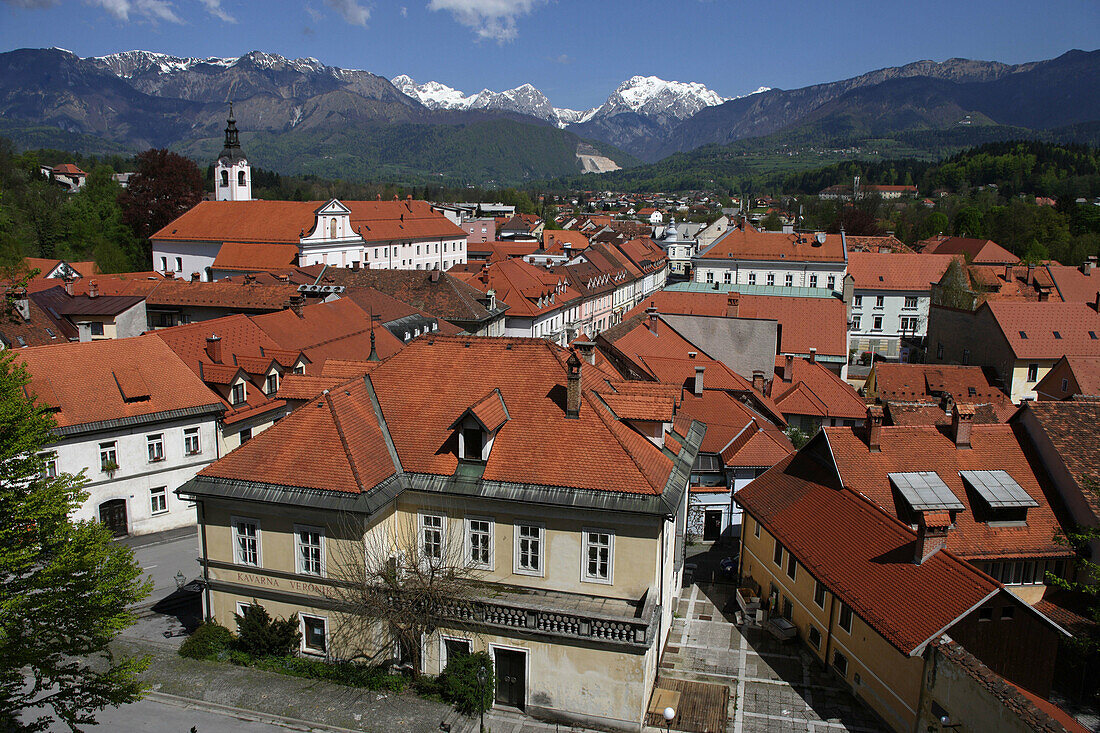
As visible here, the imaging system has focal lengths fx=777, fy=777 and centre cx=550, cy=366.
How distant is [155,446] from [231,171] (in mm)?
91827

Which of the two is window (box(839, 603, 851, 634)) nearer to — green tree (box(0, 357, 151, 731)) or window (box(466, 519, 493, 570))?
window (box(466, 519, 493, 570))

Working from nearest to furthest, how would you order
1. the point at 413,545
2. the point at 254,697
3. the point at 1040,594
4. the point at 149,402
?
the point at 254,697
the point at 413,545
the point at 1040,594
the point at 149,402

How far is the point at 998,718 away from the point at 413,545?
15065 mm

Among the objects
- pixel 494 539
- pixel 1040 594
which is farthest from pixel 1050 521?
pixel 494 539

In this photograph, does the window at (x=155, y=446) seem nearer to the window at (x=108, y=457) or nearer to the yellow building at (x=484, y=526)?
the window at (x=108, y=457)

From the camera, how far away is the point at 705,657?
24.6 m

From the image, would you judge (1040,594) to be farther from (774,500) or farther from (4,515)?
(4,515)

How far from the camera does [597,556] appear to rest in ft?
69.8

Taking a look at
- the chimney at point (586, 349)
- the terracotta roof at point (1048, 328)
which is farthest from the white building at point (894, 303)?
the chimney at point (586, 349)

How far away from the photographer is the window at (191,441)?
35.5m

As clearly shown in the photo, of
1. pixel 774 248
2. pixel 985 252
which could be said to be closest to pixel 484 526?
pixel 774 248

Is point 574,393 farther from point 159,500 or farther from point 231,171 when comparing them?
point 231,171

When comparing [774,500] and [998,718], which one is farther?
[774,500]

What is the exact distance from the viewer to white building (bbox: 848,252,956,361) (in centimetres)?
8206
